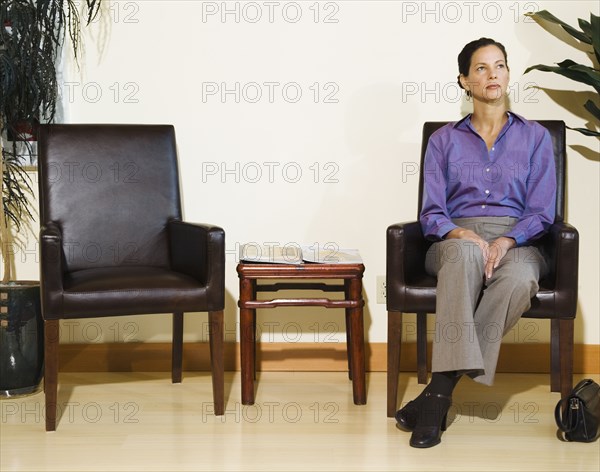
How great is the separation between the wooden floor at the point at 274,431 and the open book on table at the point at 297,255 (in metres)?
0.50

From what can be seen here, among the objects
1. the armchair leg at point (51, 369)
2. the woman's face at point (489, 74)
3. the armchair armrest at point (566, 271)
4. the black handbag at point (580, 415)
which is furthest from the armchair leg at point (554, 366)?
the armchair leg at point (51, 369)

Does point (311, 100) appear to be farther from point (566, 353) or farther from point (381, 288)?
point (566, 353)

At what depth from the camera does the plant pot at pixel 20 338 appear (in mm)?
2980

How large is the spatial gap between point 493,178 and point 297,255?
2.40ft

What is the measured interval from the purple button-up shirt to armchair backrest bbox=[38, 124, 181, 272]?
100 cm

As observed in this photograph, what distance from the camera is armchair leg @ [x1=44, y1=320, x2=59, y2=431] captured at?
104 inches

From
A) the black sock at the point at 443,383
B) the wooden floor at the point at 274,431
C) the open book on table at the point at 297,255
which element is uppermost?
the open book on table at the point at 297,255

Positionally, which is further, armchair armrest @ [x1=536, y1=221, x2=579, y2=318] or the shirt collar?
the shirt collar

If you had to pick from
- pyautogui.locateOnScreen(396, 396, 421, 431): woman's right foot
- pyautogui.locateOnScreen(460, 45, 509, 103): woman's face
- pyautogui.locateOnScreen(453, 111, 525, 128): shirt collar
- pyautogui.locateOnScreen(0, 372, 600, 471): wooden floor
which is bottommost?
pyautogui.locateOnScreen(0, 372, 600, 471): wooden floor

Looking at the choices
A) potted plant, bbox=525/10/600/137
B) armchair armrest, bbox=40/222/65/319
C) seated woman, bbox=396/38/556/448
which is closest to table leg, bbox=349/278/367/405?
seated woman, bbox=396/38/556/448

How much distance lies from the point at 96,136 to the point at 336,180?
3.15 ft

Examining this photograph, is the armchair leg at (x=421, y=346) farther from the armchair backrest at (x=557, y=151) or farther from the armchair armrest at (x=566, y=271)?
the armchair armrest at (x=566, y=271)

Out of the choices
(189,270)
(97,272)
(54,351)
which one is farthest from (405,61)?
(54,351)

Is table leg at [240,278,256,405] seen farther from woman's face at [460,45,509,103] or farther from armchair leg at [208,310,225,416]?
woman's face at [460,45,509,103]
